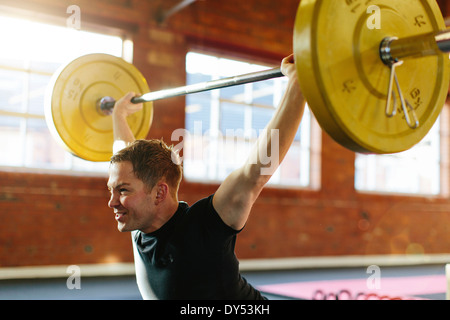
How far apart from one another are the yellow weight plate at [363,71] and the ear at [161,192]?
20.5 inches

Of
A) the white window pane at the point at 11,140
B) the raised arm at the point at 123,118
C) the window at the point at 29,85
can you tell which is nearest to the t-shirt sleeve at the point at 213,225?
the raised arm at the point at 123,118

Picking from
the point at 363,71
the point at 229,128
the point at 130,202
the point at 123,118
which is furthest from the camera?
the point at 229,128

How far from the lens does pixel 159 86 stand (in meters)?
5.32

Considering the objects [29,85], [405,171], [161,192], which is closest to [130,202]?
[161,192]

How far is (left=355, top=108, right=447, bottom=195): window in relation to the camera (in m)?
7.12

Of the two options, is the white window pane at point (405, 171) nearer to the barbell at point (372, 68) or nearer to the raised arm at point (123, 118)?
the raised arm at point (123, 118)

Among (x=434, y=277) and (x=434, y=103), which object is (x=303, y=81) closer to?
(x=434, y=103)

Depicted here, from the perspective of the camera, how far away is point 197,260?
4.24ft

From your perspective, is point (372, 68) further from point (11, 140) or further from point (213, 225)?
point (11, 140)

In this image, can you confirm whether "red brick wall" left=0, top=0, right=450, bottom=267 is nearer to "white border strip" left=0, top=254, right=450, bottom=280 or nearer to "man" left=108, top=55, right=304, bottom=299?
"white border strip" left=0, top=254, right=450, bottom=280

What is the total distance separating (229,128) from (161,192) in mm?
4554

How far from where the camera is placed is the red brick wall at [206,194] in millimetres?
4652
